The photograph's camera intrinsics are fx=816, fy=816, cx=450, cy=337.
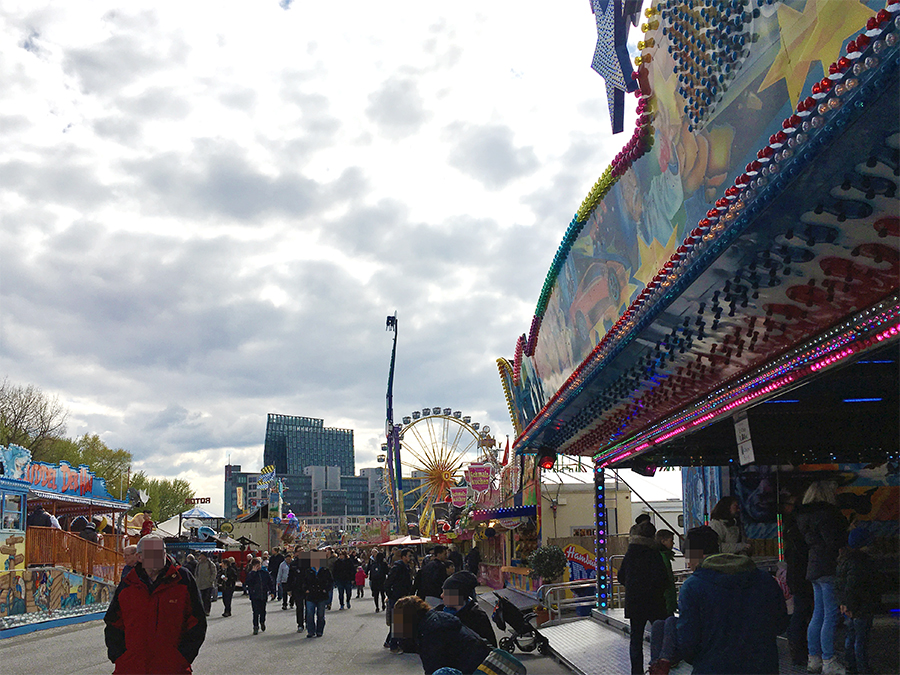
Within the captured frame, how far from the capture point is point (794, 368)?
6988mm

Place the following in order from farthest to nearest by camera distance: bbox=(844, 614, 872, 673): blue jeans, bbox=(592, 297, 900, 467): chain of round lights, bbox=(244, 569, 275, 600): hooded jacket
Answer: bbox=(244, 569, 275, 600): hooded jacket < bbox=(844, 614, 872, 673): blue jeans < bbox=(592, 297, 900, 467): chain of round lights

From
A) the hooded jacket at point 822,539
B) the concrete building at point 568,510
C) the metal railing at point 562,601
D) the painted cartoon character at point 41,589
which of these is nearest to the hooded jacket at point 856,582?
the hooded jacket at point 822,539

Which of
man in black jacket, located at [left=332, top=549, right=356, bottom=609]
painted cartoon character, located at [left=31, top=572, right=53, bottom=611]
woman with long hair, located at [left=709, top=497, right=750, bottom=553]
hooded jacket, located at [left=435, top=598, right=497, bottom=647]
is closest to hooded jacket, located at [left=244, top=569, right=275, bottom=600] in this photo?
painted cartoon character, located at [left=31, top=572, right=53, bottom=611]

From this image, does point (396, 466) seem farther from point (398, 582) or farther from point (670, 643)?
point (670, 643)

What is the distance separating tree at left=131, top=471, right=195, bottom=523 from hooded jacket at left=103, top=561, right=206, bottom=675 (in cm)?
6462

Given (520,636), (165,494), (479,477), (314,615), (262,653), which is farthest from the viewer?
(165,494)

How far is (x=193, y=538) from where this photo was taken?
4053cm

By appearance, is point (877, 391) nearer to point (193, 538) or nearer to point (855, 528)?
point (855, 528)

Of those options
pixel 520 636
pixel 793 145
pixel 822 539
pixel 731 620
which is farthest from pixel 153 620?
pixel 520 636

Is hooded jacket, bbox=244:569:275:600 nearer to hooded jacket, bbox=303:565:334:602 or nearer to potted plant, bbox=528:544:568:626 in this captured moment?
hooded jacket, bbox=303:565:334:602

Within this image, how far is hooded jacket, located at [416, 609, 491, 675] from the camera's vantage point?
5133mm

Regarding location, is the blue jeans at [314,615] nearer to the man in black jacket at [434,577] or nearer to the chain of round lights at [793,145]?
the man in black jacket at [434,577]

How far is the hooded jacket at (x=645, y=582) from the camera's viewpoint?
750cm

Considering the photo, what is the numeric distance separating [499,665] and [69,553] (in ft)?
55.1
